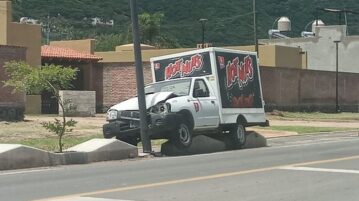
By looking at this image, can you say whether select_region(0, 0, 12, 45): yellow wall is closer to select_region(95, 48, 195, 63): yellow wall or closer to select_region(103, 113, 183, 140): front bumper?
select_region(95, 48, 195, 63): yellow wall

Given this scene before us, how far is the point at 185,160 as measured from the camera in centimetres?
1705

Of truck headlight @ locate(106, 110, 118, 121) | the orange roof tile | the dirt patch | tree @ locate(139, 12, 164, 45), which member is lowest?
the dirt patch

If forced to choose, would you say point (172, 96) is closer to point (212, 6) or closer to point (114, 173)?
point (114, 173)

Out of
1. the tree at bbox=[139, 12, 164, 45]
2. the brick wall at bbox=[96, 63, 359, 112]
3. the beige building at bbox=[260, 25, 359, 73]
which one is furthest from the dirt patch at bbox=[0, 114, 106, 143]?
the tree at bbox=[139, 12, 164, 45]

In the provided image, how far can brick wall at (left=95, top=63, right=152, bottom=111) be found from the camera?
46.2 m

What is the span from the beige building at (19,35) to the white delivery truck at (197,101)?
21263 millimetres

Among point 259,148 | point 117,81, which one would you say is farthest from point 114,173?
point 117,81

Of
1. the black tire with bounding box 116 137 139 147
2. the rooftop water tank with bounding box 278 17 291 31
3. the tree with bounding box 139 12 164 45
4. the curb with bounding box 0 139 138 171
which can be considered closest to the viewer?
the curb with bounding box 0 139 138 171

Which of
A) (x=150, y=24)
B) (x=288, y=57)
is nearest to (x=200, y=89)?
(x=288, y=57)

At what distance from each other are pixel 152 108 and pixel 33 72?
3.94m

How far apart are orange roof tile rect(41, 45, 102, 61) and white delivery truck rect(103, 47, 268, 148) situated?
24.2 m

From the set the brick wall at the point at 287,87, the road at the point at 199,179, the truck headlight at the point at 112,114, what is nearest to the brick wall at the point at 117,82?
the brick wall at the point at 287,87

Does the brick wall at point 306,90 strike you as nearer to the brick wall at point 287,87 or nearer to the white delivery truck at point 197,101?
the brick wall at point 287,87

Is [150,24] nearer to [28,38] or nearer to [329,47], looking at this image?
[329,47]
